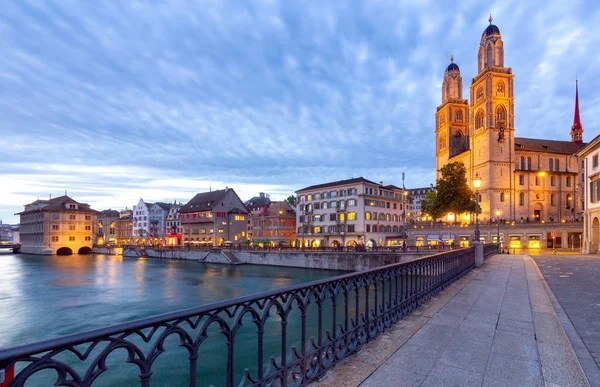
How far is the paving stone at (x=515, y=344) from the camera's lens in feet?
17.7

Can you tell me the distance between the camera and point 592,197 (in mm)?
36906

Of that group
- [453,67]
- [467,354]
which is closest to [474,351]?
[467,354]

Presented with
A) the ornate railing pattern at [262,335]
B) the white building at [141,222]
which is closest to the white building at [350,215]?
the ornate railing pattern at [262,335]

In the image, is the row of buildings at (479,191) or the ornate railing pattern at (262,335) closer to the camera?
the ornate railing pattern at (262,335)

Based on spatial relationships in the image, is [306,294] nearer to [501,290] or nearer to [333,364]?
[333,364]

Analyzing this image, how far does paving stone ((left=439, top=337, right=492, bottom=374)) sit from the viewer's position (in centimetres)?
488

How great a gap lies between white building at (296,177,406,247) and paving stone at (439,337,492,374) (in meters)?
59.8

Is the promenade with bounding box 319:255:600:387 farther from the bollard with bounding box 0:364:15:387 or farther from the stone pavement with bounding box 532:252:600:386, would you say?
the bollard with bounding box 0:364:15:387

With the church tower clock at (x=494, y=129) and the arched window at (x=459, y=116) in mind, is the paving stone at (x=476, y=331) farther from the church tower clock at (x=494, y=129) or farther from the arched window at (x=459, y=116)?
the arched window at (x=459, y=116)

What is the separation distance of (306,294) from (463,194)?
212ft

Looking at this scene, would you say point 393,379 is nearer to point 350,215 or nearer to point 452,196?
point 452,196

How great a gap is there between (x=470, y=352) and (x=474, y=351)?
0.34ft

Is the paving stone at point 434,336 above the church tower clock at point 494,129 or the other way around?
the other way around

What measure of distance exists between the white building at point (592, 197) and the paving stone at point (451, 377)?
41.3m
